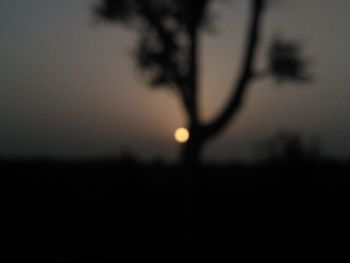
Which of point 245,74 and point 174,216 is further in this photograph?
point 174,216

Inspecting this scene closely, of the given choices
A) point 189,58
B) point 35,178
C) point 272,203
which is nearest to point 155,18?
point 189,58

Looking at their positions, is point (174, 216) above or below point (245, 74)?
below

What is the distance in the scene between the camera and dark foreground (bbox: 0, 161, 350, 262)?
8.08 meters

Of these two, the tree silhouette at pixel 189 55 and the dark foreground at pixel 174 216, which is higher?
the tree silhouette at pixel 189 55

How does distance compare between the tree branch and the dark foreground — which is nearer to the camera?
the tree branch

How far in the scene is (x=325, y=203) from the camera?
9.87m

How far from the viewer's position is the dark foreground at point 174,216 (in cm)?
808

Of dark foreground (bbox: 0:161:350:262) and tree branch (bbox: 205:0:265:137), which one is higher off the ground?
tree branch (bbox: 205:0:265:137)

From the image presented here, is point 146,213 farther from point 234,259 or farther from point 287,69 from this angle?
point 287,69

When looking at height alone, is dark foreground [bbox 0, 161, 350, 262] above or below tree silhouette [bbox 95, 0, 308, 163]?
below

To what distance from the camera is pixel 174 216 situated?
960 cm

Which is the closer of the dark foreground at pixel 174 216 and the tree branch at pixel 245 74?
the tree branch at pixel 245 74

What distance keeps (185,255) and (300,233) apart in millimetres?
2350

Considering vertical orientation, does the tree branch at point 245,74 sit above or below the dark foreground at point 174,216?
above
